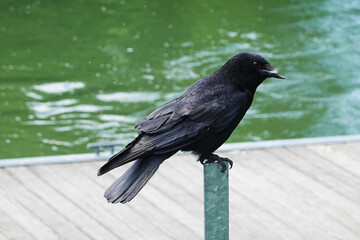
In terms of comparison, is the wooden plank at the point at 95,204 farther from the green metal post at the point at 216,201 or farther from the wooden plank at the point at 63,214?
the green metal post at the point at 216,201

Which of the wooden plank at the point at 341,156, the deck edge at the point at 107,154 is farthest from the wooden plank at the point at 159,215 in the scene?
the wooden plank at the point at 341,156

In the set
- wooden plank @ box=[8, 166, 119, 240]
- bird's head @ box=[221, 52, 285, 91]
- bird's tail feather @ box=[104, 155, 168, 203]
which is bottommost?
wooden plank @ box=[8, 166, 119, 240]

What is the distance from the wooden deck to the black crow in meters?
1.13

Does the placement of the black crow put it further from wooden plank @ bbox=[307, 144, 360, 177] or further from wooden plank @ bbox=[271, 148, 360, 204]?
wooden plank @ bbox=[307, 144, 360, 177]

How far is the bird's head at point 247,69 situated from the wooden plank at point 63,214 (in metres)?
1.28

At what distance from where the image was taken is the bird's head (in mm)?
3516

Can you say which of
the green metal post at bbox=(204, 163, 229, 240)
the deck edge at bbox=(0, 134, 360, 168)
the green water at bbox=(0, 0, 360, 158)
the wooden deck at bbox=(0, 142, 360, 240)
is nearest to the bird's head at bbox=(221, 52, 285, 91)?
the green metal post at bbox=(204, 163, 229, 240)

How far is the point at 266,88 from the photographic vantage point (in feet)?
25.2

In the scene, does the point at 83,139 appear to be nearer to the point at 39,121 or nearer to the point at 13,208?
the point at 39,121

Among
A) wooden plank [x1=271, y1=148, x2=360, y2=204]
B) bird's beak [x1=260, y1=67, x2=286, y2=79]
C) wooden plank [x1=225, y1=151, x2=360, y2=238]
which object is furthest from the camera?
wooden plank [x1=271, y1=148, x2=360, y2=204]

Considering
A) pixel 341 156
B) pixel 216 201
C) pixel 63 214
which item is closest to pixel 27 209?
pixel 63 214

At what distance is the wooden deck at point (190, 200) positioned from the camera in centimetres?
449

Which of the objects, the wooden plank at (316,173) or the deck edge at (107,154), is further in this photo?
the deck edge at (107,154)

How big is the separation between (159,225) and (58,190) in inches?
26.6
